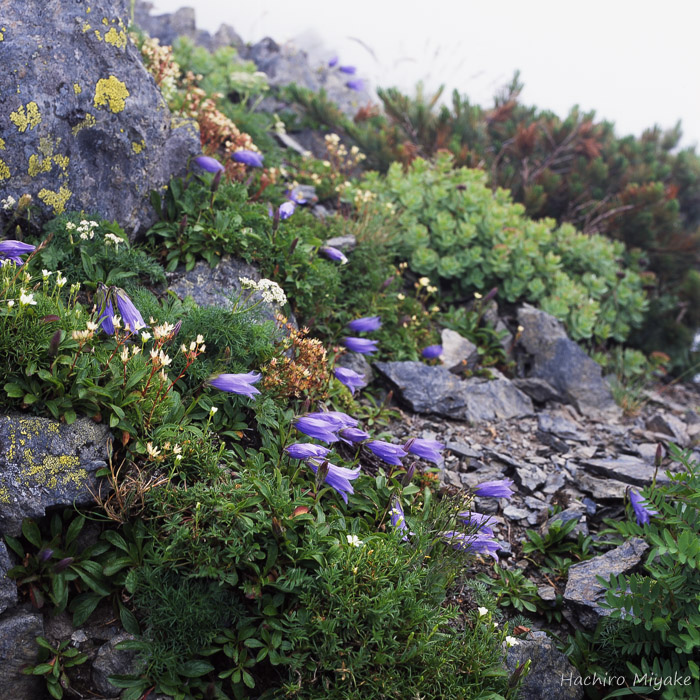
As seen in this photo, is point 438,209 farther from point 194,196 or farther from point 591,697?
point 591,697

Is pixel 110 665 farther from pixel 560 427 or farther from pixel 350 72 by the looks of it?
pixel 350 72

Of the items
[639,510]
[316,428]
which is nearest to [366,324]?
[316,428]

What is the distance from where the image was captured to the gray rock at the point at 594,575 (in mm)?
3523

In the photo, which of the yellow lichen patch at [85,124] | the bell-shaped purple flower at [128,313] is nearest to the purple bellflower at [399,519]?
the bell-shaped purple flower at [128,313]

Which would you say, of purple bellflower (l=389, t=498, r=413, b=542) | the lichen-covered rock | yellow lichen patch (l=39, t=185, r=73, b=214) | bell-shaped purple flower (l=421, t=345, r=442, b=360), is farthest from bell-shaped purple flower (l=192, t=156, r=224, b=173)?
purple bellflower (l=389, t=498, r=413, b=542)

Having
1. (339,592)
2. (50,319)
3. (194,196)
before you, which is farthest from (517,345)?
(50,319)

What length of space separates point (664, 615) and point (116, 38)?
520cm

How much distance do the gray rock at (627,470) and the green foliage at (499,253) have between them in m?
2.12

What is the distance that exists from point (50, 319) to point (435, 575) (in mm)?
2443

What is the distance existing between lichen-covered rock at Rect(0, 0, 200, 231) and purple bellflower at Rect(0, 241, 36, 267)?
0.68m

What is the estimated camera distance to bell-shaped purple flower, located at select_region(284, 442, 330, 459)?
3500 mm

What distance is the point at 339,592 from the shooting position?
9.77 ft

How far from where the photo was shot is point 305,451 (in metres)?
3.50

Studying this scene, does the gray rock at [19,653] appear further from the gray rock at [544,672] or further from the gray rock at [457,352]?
the gray rock at [457,352]
